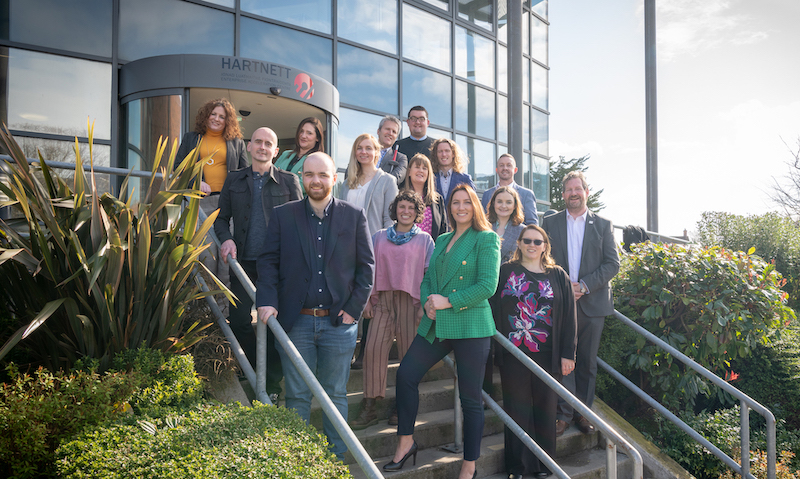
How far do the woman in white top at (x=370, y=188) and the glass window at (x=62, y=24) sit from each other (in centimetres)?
644

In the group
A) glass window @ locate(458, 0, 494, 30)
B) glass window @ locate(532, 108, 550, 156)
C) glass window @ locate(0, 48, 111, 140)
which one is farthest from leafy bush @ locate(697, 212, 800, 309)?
glass window @ locate(0, 48, 111, 140)

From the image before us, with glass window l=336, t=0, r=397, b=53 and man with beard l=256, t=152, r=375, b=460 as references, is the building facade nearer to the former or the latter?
glass window l=336, t=0, r=397, b=53

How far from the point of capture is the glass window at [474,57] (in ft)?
45.5

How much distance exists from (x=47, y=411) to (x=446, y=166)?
11.8 feet

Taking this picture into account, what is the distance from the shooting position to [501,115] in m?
14.8

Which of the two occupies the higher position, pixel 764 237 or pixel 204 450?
pixel 764 237

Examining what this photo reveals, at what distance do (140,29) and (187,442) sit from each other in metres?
8.50

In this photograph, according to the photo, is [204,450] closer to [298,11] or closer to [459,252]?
[459,252]

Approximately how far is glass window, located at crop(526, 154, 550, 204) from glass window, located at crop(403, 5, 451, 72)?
425 centimetres

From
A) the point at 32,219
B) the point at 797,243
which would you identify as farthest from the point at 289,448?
the point at 797,243

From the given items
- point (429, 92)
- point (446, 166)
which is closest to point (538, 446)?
point (446, 166)

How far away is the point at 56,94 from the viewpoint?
317 inches

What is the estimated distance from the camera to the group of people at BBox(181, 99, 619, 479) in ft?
10.2

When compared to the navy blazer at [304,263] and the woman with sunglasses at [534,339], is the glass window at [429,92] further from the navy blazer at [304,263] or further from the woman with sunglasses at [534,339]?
the navy blazer at [304,263]
